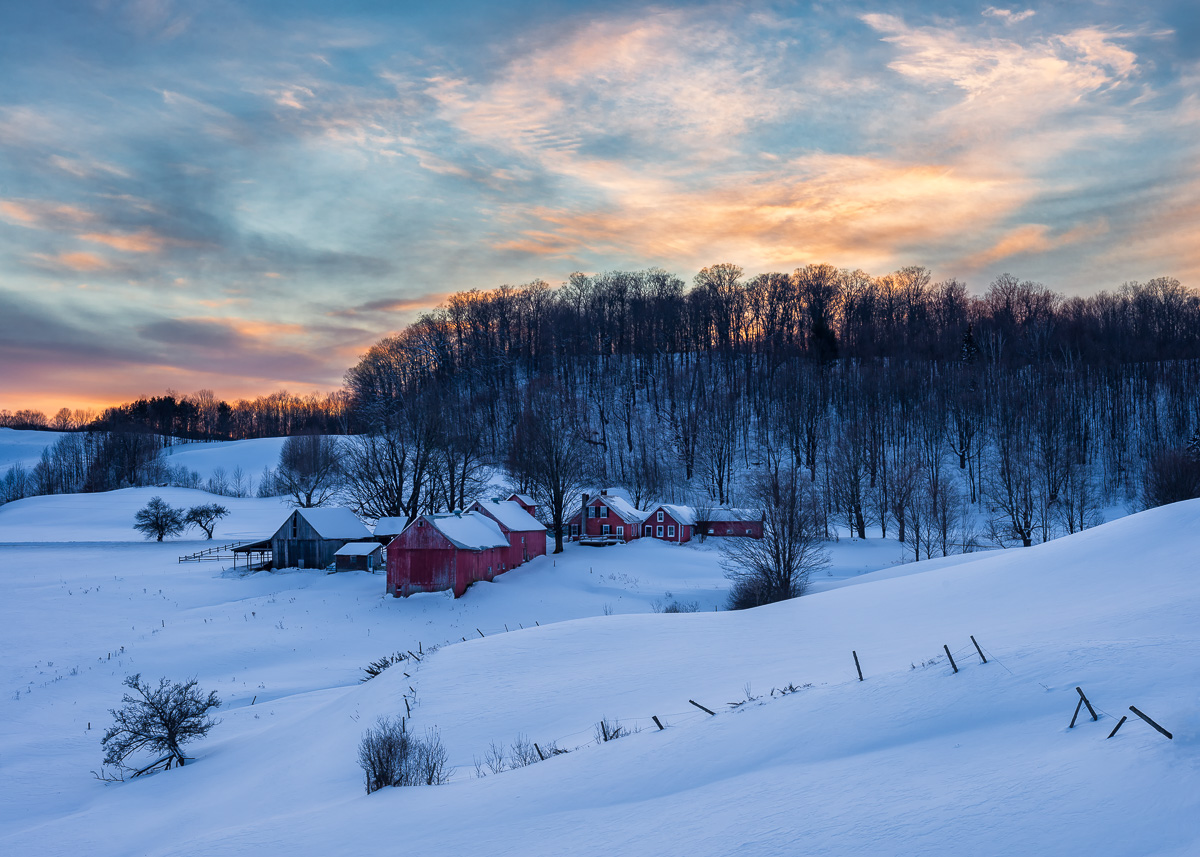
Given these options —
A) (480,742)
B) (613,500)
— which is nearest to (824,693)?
(480,742)

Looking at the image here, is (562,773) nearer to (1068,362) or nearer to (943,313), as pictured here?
(1068,362)

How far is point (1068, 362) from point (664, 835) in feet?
316

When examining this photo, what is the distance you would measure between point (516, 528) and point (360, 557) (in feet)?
36.1

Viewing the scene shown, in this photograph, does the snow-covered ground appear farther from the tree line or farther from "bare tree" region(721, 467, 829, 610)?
the tree line

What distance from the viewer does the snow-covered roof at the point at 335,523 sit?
167ft

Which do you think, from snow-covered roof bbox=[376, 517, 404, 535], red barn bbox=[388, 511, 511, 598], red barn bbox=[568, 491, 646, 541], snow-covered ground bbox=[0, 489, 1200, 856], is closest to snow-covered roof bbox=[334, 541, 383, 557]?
snow-covered roof bbox=[376, 517, 404, 535]

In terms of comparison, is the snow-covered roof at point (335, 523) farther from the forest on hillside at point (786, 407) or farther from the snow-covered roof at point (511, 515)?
the snow-covered roof at point (511, 515)

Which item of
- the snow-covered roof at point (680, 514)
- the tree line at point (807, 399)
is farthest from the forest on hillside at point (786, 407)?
the snow-covered roof at point (680, 514)

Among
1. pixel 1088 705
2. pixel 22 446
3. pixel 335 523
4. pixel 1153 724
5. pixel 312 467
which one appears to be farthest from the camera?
pixel 22 446

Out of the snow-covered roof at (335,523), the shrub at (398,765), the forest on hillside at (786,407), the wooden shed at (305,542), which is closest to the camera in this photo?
the shrub at (398,765)

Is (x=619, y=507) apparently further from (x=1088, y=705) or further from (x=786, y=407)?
(x=1088, y=705)

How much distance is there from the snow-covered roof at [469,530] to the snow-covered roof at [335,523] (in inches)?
401

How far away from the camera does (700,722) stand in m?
13.1

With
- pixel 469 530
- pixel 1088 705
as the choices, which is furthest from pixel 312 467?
pixel 1088 705
